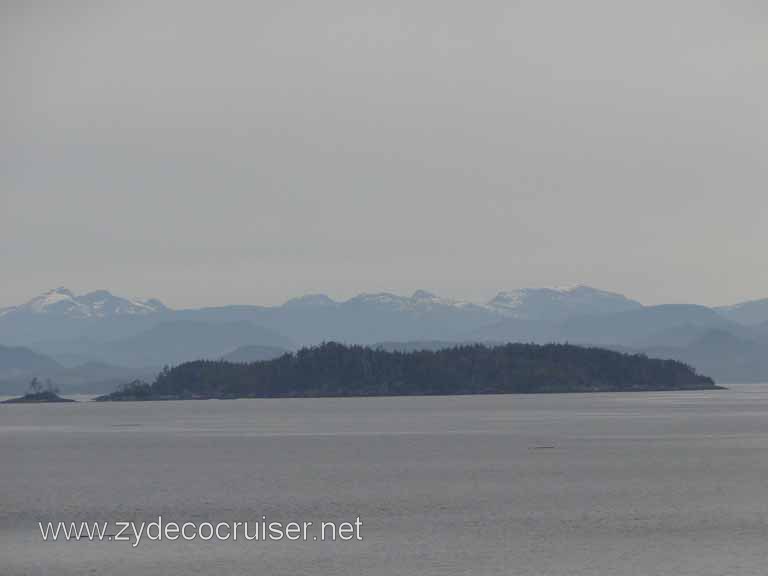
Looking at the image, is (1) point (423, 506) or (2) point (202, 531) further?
(1) point (423, 506)

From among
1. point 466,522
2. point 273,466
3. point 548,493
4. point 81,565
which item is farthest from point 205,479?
point 81,565

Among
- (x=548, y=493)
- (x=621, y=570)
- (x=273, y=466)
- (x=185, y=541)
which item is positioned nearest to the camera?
(x=621, y=570)

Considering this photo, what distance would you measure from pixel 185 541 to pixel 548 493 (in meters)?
38.1

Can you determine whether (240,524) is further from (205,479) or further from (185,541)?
(205,479)

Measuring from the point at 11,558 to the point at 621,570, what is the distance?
1377 inches

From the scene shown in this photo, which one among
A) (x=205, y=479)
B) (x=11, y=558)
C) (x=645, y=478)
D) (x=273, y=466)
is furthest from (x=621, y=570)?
(x=273, y=466)

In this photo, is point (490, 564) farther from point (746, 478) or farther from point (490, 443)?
point (490, 443)

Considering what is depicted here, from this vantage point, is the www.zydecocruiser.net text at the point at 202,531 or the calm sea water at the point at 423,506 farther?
the www.zydecocruiser.net text at the point at 202,531

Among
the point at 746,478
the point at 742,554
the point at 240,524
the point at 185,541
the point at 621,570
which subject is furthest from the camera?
the point at 746,478

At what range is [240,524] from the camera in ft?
316

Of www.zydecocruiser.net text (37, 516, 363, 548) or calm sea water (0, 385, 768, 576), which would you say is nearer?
calm sea water (0, 385, 768, 576)

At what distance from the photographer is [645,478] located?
428ft

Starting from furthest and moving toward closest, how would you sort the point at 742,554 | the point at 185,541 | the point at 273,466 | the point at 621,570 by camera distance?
the point at 273,466
the point at 185,541
the point at 742,554
the point at 621,570

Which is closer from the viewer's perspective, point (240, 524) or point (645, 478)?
point (240, 524)
